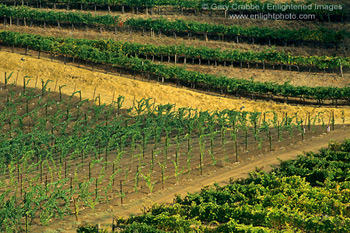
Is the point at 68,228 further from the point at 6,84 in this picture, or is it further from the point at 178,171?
the point at 6,84

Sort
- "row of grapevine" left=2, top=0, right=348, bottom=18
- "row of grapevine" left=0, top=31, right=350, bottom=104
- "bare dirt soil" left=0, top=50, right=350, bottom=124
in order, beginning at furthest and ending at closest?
"row of grapevine" left=2, top=0, right=348, bottom=18
"row of grapevine" left=0, top=31, right=350, bottom=104
"bare dirt soil" left=0, top=50, right=350, bottom=124

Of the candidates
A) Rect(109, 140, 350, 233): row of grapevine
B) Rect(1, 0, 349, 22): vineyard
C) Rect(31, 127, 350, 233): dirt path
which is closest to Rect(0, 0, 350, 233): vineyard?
Rect(109, 140, 350, 233): row of grapevine

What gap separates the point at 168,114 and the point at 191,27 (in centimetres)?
2732

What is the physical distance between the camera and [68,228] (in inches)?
1053

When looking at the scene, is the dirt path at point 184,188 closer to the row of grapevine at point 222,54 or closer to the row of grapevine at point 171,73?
the row of grapevine at point 171,73

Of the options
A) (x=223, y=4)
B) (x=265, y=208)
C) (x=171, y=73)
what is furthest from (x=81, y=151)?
(x=223, y=4)

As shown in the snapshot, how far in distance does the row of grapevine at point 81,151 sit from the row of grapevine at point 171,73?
10141 millimetres

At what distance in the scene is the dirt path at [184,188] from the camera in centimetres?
2741

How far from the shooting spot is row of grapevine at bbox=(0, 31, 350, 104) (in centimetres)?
5612

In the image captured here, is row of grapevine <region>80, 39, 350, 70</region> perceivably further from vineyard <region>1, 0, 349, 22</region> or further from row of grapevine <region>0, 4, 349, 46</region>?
vineyard <region>1, 0, 349, 22</region>

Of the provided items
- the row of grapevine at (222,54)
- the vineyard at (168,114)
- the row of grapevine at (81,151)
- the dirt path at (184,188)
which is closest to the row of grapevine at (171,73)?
the vineyard at (168,114)

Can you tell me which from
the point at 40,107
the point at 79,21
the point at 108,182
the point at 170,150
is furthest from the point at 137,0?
the point at 108,182

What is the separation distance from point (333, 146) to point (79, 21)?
3972 centimetres

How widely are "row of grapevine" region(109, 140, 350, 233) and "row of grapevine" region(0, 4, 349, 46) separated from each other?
37.8 m
